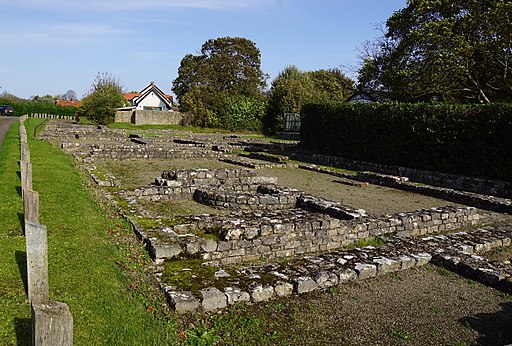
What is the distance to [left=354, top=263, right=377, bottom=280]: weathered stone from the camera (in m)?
7.02

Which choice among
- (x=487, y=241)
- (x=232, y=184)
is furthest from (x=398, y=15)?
(x=487, y=241)

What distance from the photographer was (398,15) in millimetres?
26609

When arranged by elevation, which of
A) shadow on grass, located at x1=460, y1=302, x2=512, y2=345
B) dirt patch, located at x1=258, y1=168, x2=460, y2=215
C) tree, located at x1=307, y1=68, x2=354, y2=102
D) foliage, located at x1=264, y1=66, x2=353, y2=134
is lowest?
shadow on grass, located at x1=460, y1=302, x2=512, y2=345

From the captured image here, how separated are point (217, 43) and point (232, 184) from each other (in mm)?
59515

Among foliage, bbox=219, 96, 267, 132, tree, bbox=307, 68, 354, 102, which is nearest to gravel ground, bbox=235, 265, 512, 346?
tree, bbox=307, 68, 354, 102

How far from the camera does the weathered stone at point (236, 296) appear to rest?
5.78 meters

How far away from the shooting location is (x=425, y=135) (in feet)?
65.4

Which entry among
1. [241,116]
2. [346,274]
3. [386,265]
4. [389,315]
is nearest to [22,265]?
[346,274]

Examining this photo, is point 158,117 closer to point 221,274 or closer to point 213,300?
point 221,274

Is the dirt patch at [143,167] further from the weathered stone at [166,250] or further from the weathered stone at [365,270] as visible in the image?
the weathered stone at [365,270]

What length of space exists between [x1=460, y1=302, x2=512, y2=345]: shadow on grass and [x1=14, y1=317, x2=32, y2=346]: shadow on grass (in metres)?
5.19

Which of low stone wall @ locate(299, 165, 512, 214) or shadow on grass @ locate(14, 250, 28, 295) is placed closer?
shadow on grass @ locate(14, 250, 28, 295)

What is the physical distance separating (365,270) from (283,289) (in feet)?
5.50

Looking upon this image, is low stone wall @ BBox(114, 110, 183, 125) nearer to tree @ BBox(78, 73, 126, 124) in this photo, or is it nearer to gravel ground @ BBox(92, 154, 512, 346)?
tree @ BBox(78, 73, 126, 124)
